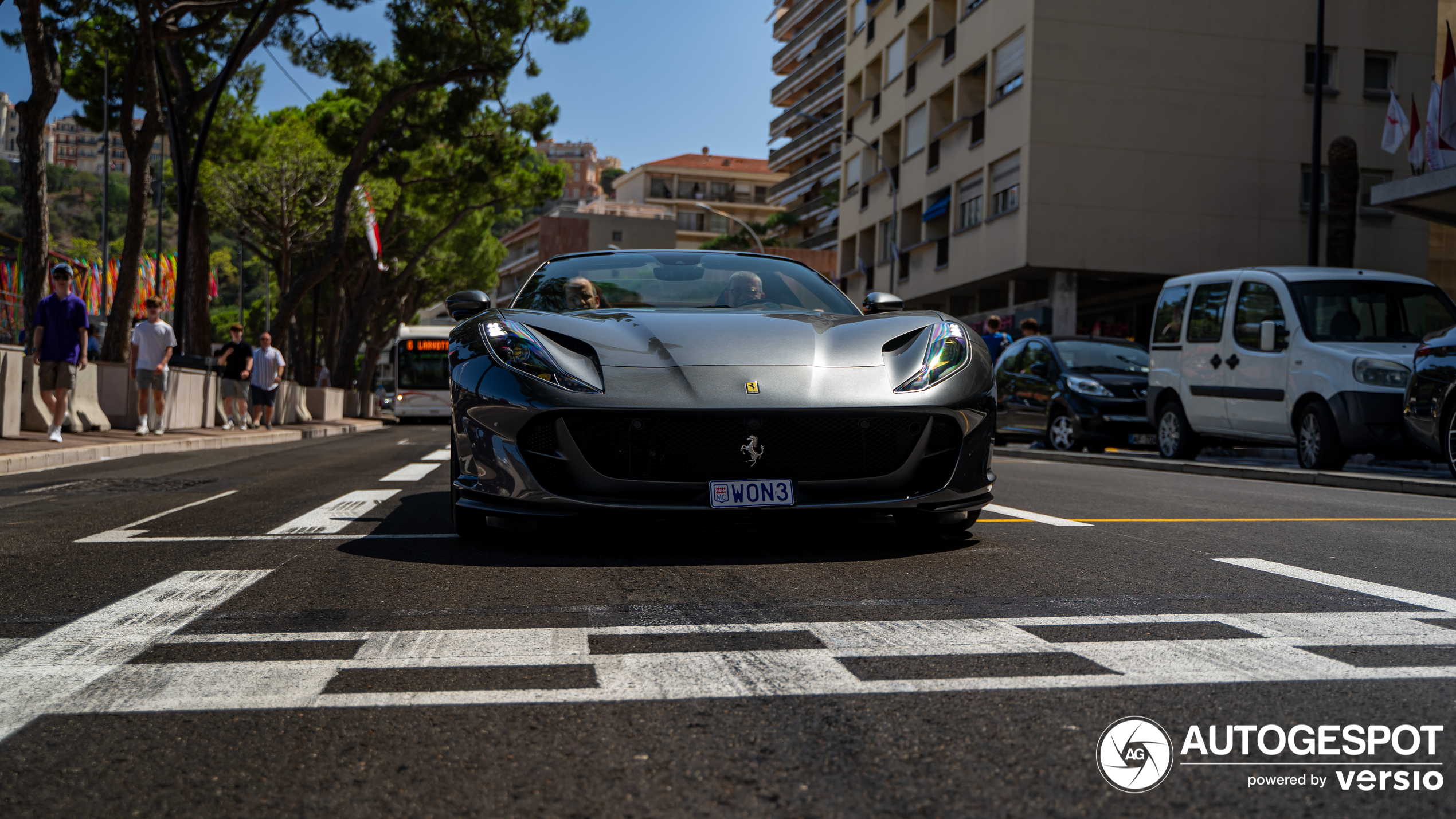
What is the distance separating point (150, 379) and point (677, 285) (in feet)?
42.4

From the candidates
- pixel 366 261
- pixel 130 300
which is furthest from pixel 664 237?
pixel 130 300

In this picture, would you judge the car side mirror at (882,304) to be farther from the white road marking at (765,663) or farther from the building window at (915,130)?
the building window at (915,130)

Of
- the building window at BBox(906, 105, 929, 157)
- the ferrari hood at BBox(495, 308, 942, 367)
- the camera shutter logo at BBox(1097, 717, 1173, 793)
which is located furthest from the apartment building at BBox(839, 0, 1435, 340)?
the camera shutter logo at BBox(1097, 717, 1173, 793)

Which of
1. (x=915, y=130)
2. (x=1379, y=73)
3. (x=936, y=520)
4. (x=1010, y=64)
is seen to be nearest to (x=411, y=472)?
(x=936, y=520)

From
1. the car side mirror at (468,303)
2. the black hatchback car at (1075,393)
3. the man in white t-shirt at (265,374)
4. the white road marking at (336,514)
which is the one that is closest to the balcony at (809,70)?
the man in white t-shirt at (265,374)

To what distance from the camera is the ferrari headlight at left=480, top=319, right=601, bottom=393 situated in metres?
4.66

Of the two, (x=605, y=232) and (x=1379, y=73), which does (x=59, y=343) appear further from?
(x=605, y=232)

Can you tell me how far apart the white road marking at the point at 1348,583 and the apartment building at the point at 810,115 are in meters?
54.5

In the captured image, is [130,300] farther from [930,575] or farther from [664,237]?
[664,237]

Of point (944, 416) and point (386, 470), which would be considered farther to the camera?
point (386, 470)

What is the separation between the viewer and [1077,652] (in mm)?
3062

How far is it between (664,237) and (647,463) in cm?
10109

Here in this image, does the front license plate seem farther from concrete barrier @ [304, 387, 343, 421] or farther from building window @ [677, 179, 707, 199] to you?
building window @ [677, 179, 707, 199]

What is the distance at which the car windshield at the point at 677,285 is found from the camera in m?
5.87
